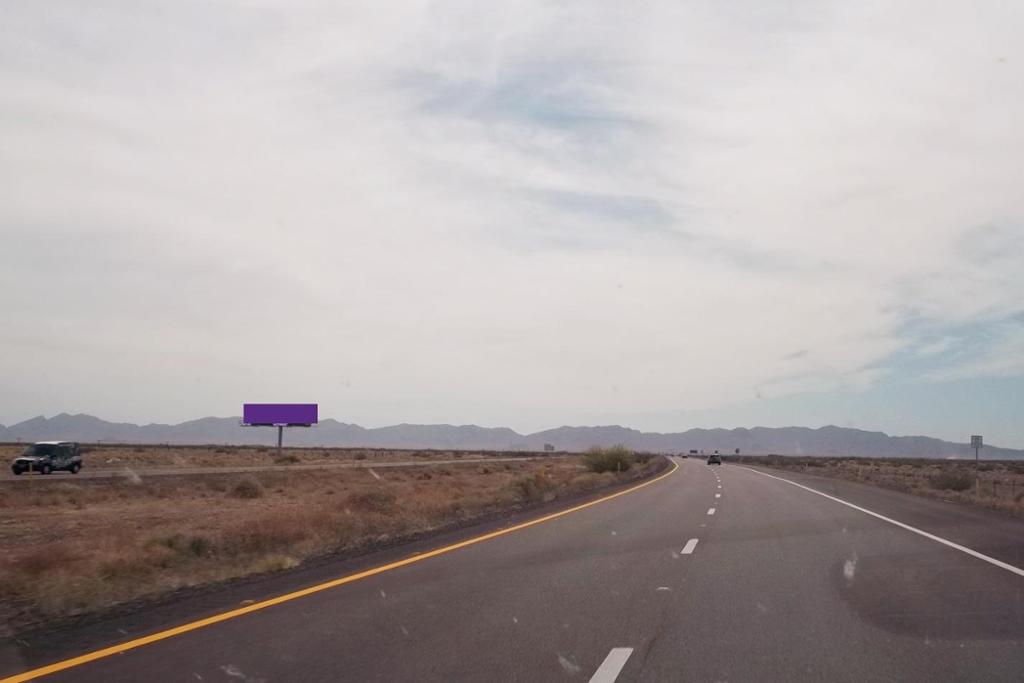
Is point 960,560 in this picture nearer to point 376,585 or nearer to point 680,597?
point 680,597

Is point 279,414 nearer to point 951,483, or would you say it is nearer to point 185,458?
point 185,458

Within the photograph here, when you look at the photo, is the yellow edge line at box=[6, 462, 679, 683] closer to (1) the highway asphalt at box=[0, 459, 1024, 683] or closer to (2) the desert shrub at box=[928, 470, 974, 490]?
(1) the highway asphalt at box=[0, 459, 1024, 683]

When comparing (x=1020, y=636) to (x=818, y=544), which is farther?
(x=818, y=544)

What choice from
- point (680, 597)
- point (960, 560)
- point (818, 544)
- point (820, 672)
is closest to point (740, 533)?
point (818, 544)

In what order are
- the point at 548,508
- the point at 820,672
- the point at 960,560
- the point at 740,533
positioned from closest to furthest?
the point at 820,672, the point at 960,560, the point at 740,533, the point at 548,508

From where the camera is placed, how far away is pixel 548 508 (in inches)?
966

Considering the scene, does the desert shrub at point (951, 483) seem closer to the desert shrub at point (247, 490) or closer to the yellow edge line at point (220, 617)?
the desert shrub at point (247, 490)

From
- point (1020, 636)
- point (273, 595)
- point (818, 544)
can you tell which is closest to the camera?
point (1020, 636)

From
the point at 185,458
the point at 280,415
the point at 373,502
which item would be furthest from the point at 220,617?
the point at 280,415

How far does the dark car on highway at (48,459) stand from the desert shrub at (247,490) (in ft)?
49.3

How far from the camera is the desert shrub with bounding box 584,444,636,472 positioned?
5506 cm

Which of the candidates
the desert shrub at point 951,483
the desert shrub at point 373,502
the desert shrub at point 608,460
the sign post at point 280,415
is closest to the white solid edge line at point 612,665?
the desert shrub at point 373,502

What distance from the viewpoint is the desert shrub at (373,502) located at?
22.2 m

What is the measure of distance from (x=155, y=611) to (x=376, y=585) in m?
2.54
